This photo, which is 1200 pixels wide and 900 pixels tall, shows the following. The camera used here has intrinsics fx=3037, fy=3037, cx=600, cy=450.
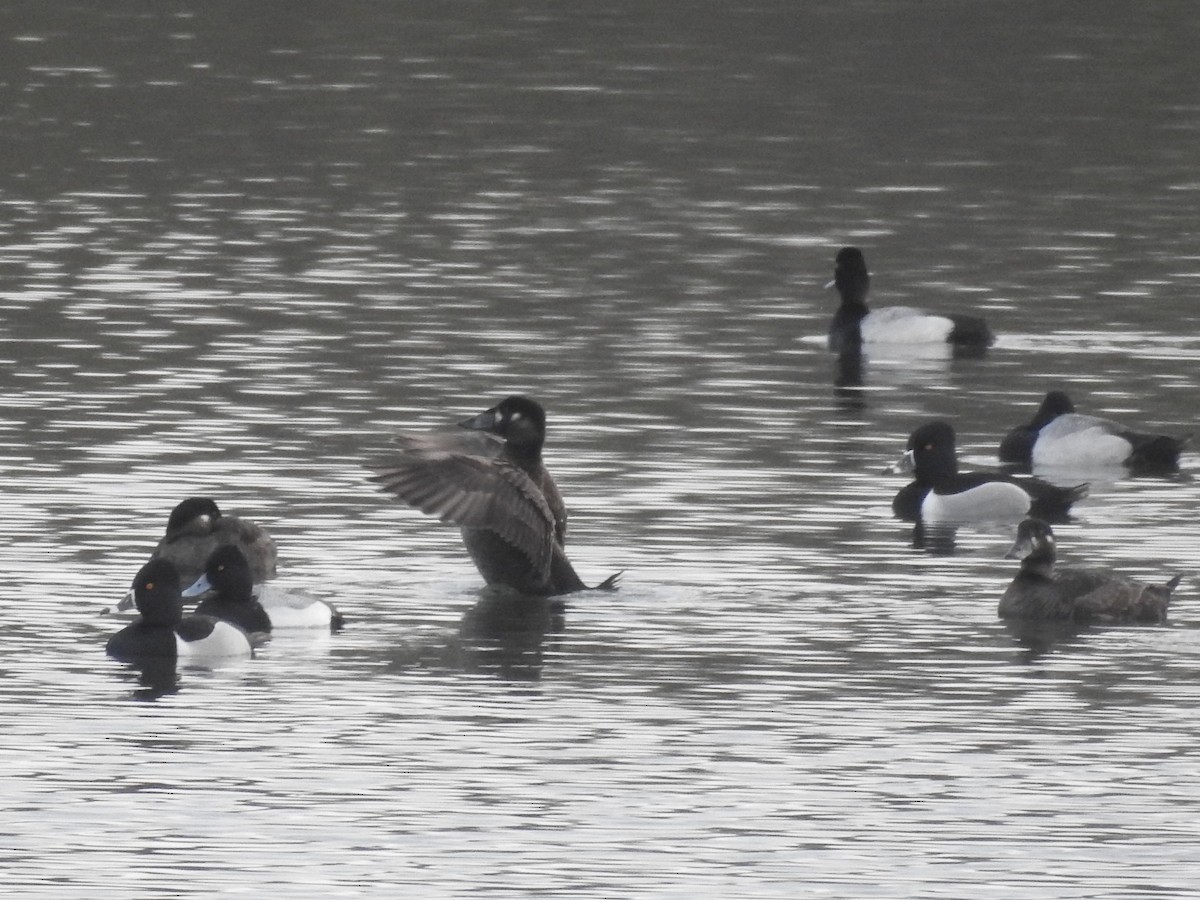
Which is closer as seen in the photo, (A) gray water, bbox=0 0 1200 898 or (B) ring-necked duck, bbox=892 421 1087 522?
(A) gray water, bbox=0 0 1200 898

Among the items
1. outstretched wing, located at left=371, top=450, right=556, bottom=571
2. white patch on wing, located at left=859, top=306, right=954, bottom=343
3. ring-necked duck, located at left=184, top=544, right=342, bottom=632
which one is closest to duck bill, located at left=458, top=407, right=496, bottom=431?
outstretched wing, located at left=371, top=450, right=556, bottom=571

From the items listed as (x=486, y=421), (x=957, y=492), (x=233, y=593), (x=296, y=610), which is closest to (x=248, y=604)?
(x=233, y=593)

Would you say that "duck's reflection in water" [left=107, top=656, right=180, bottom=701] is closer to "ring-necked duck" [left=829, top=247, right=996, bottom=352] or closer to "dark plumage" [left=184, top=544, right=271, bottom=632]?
"dark plumage" [left=184, top=544, right=271, bottom=632]

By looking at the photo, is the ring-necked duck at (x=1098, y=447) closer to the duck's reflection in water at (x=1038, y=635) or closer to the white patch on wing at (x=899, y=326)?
the duck's reflection in water at (x=1038, y=635)

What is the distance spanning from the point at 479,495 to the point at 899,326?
38.5 feet

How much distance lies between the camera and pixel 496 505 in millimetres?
17469

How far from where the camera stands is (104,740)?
1400cm

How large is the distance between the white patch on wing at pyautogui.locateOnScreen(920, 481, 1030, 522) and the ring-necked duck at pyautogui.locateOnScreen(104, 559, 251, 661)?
20.1 feet

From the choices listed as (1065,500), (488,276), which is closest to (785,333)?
(488,276)

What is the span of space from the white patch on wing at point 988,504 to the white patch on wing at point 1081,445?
1471 mm

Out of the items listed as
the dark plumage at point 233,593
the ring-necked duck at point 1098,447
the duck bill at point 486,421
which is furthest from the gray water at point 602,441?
the duck bill at point 486,421

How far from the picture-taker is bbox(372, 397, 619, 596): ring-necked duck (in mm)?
17203

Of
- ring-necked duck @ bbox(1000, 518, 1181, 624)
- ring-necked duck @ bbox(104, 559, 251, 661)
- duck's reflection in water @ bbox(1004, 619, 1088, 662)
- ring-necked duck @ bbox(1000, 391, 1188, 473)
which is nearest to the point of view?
ring-necked duck @ bbox(104, 559, 251, 661)

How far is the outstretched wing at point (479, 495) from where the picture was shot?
17172mm
